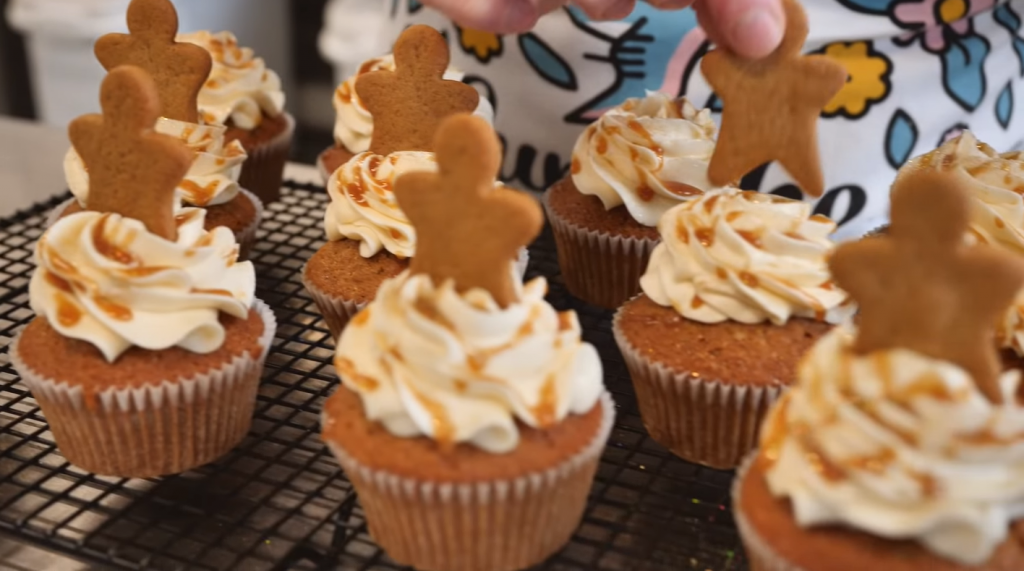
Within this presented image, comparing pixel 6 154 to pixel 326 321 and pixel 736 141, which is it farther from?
pixel 736 141

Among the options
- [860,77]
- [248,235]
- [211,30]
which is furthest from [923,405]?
[211,30]

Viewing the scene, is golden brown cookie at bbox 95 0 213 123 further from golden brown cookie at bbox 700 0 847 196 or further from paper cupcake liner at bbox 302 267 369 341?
golden brown cookie at bbox 700 0 847 196

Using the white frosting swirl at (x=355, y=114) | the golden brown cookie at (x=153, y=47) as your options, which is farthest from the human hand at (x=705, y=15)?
the white frosting swirl at (x=355, y=114)

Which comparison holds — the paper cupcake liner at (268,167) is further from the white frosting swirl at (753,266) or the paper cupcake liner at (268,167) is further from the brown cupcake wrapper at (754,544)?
the brown cupcake wrapper at (754,544)

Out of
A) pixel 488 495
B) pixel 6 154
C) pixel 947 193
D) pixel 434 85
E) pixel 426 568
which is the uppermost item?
pixel 947 193

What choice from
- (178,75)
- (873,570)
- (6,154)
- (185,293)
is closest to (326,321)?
(185,293)
